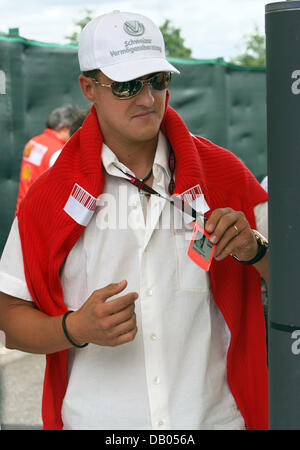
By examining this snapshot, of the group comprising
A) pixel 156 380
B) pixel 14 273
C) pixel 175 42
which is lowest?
pixel 156 380

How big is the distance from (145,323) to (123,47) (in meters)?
0.77

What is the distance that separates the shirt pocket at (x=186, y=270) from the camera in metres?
1.99

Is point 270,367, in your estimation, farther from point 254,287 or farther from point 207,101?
point 207,101

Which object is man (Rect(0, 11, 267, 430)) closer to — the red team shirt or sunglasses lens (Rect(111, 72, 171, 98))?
sunglasses lens (Rect(111, 72, 171, 98))

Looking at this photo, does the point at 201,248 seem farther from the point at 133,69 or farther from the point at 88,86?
the point at 88,86

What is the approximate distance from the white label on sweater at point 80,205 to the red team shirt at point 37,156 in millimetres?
3813

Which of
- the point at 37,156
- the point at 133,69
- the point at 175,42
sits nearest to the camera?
the point at 133,69

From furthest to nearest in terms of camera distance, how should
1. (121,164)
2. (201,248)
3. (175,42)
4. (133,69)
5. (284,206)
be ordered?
(175,42), (121,164), (133,69), (201,248), (284,206)

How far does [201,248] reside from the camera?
1690 millimetres

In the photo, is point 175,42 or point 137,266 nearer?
point 137,266

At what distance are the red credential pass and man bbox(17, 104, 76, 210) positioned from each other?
410cm

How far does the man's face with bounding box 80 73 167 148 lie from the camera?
1.91 metres

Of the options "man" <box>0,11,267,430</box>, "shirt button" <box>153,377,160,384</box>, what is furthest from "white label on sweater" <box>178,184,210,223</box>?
"shirt button" <box>153,377,160,384</box>

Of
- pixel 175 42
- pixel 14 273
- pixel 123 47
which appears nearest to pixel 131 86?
pixel 123 47
